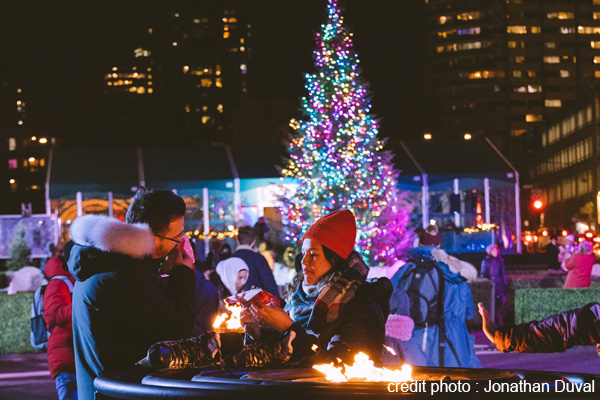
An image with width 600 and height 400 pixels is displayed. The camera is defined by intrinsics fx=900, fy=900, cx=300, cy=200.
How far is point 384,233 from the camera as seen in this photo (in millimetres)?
23516

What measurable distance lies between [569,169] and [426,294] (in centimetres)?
9453

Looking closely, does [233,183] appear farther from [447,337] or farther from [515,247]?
[447,337]

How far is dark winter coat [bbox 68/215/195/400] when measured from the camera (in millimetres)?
3680

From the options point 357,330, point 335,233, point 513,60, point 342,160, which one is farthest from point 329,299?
point 513,60

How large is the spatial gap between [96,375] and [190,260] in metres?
0.66

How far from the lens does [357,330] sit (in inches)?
146

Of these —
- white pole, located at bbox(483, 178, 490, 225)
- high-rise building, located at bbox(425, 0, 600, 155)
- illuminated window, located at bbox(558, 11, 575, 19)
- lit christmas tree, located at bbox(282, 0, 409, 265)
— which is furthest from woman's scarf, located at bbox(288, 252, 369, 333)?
illuminated window, located at bbox(558, 11, 575, 19)

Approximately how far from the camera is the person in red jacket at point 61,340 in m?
6.52

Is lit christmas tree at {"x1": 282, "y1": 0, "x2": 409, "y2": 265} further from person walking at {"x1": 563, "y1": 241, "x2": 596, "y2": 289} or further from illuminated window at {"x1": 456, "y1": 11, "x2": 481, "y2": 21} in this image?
illuminated window at {"x1": 456, "y1": 11, "x2": 481, "y2": 21}

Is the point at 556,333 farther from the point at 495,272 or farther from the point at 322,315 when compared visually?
the point at 495,272

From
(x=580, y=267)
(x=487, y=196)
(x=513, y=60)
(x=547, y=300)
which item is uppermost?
(x=513, y=60)

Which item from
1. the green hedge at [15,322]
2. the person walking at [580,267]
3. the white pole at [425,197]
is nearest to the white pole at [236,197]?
the white pole at [425,197]

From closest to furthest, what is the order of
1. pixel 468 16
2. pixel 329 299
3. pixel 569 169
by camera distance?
pixel 329 299, pixel 569 169, pixel 468 16

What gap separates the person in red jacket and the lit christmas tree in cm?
1666
